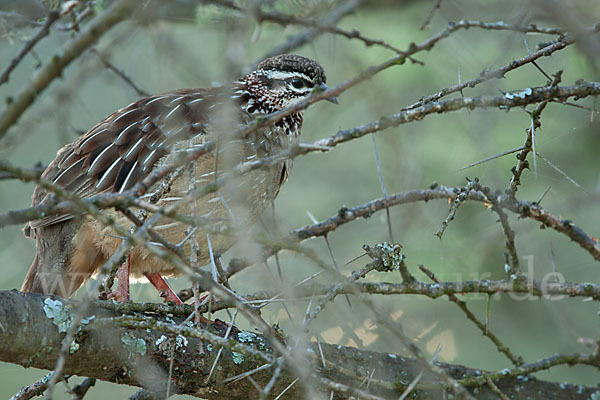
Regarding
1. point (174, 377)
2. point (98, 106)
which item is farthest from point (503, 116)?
point (98, 106)

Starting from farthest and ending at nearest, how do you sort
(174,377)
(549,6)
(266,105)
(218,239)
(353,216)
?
(266,105), (218,239), (174,377), (353,216), (549,6)

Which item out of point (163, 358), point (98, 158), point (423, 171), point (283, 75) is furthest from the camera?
point (283, 75)

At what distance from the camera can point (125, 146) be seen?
4.77 metres

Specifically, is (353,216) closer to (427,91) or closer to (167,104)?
(167,104)

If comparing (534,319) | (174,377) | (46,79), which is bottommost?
(174,377)

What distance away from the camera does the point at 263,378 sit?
357 centimetres

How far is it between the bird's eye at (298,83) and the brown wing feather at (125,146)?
0.74m

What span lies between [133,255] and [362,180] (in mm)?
2678

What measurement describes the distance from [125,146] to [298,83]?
1520 mm

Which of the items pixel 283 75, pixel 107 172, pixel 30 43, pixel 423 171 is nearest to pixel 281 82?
pixel 283 75

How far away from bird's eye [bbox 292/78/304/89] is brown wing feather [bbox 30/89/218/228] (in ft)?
2.44

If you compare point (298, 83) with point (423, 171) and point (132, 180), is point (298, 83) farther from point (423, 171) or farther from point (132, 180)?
point (132, 180)

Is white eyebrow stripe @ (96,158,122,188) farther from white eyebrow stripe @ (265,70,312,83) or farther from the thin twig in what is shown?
the thin twig

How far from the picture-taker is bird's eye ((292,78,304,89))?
17.7 feet
